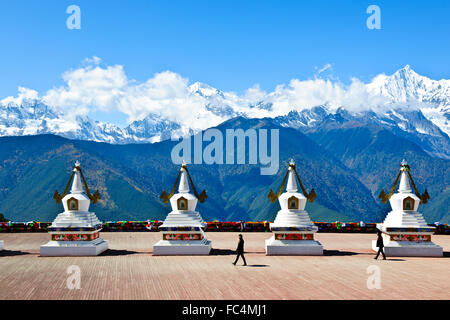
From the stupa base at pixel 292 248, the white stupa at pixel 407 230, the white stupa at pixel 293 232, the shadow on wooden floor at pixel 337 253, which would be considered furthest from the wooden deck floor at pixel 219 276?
the white stupa at pixel 407 230

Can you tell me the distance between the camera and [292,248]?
34.4m

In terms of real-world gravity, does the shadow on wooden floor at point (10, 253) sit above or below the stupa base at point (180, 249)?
below

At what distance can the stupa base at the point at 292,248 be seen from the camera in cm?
3444

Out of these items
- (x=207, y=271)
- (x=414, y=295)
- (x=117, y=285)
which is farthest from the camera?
(x=207, y=271)

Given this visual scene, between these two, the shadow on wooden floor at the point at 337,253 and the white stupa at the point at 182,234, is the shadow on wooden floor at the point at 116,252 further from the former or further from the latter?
the shadow on wooden floor at the point at 337,253

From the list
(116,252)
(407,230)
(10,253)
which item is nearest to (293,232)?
(407,230)

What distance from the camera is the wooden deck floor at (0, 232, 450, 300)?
2241 centimetres

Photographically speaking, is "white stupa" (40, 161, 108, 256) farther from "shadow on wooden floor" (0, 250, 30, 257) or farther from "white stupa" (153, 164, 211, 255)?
"white stupa" (153, 164, 211, 255)

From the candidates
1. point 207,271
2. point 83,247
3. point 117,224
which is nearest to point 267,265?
point 207,271

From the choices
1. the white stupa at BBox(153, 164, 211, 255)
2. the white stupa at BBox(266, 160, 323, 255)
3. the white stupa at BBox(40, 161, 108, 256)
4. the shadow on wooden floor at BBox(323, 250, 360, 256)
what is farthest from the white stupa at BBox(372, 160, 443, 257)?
the white stupa at BBox(40, 161, 108, 256)

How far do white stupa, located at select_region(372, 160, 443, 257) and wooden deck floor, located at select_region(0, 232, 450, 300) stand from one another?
1.23m
